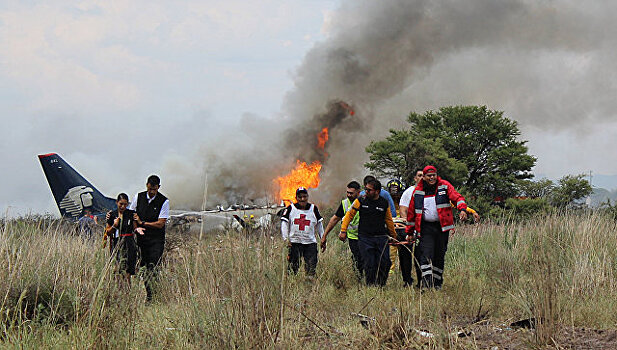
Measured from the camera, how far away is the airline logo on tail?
77.9 ft

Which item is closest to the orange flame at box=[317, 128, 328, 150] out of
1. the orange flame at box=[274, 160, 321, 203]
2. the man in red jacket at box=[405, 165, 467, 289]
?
the orange flame at box=[274, 160, 321, 203]

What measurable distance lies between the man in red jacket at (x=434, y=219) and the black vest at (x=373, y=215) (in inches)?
25.0

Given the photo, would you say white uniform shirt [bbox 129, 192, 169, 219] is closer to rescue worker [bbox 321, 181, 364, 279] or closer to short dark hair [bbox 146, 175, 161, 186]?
short dark hair [bbox 146, 175, 161, 186]

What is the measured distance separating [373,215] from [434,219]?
38.3 inches

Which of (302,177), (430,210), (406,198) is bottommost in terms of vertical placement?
(430,210)

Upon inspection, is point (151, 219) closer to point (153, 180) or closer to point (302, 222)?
point (153, 180)

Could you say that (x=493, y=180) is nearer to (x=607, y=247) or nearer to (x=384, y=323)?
(x=607, y=247)

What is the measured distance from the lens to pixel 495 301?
602 cm

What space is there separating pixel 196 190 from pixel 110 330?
3995 cm

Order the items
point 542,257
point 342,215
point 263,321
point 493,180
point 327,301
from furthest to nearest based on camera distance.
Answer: point 493,180 → point 342,215 → point 327,301 → point 542,257 → point 263,321

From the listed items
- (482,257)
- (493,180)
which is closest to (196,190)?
(493,180)

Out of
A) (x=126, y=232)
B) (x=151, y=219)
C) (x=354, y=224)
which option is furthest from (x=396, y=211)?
(x=126, y=232)

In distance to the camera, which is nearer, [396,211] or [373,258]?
[373,258]

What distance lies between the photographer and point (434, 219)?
7691mm
